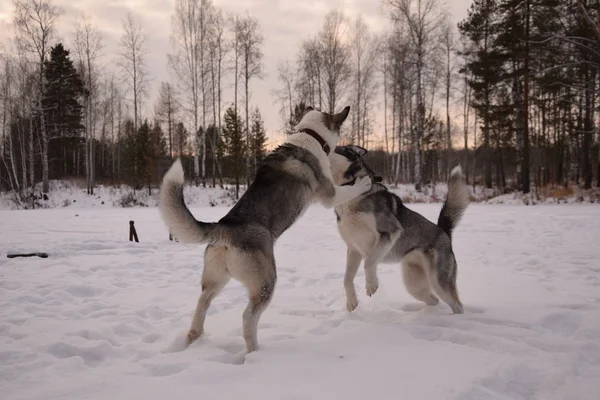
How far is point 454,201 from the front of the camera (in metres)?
4.33

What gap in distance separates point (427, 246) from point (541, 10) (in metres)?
22.2

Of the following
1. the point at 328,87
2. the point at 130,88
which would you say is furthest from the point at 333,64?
the point at 130,88

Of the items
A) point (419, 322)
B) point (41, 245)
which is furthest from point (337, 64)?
point (419, 322)

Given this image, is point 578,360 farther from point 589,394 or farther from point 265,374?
point 265,374

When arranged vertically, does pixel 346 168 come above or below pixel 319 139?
below

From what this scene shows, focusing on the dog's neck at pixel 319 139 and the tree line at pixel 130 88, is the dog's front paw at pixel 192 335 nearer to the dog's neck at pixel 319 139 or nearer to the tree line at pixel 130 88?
the dog's neck at pixel 319 139

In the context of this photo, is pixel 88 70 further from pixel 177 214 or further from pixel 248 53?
pixel 177 214

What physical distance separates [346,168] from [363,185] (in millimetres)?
403

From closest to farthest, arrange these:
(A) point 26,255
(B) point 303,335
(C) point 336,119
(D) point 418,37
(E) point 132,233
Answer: (B) point 303,335, (C) point 336,119, (A) point 26,255, (E) point 132,233, (D) point 418,37

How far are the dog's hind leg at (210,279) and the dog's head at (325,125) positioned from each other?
72.4 inches

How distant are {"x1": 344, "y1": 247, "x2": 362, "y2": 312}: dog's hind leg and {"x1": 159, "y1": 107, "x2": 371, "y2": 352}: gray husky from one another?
78 centimetres

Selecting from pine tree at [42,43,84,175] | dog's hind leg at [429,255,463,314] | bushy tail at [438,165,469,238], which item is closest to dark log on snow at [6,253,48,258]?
dog's hind leg at [429,255,463,314]

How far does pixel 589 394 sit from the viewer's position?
2.16m

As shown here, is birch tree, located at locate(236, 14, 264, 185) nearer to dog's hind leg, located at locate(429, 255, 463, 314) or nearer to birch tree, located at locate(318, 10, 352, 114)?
birch tree, located at locate(318, 10, 352, 114)
